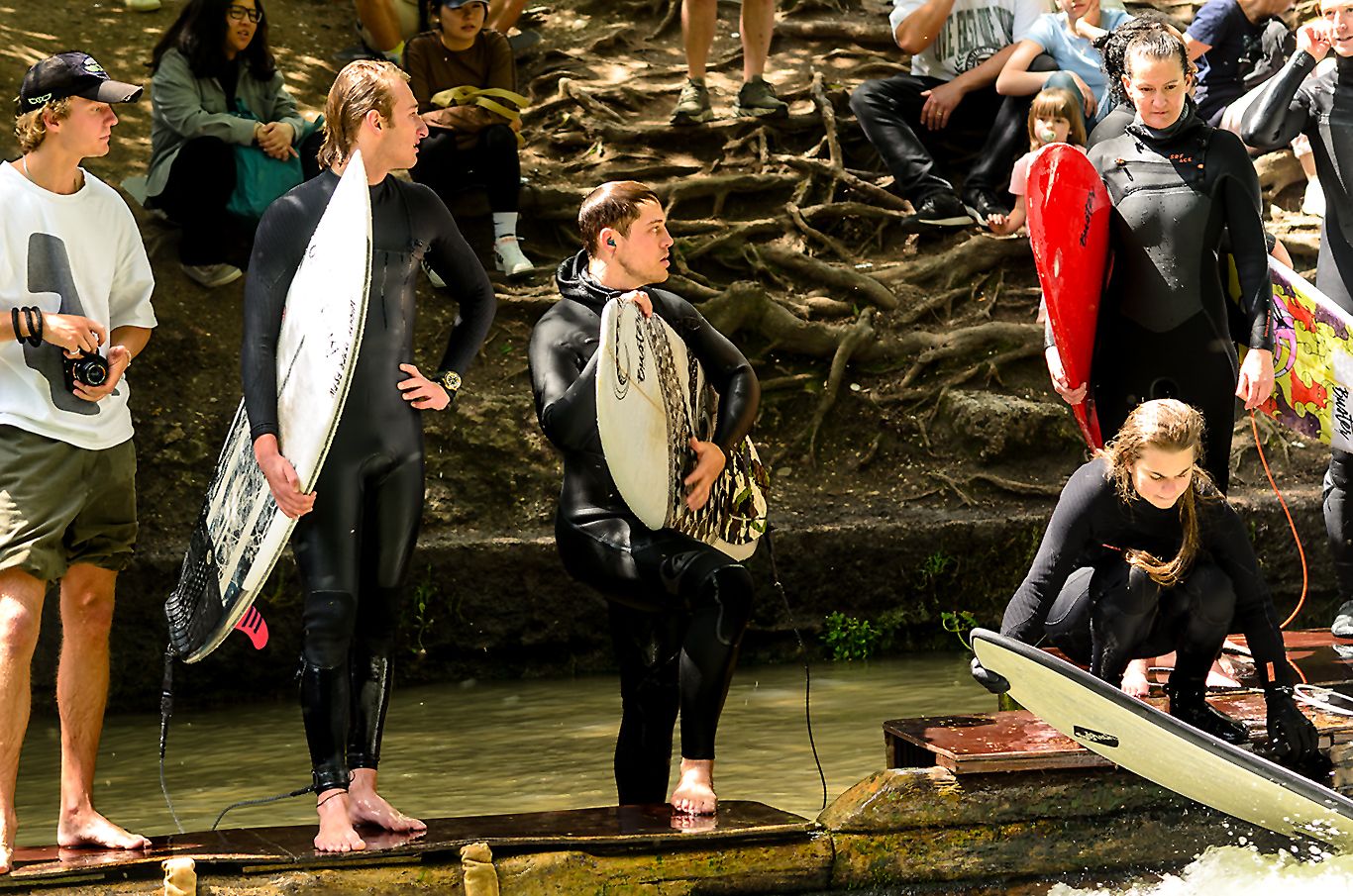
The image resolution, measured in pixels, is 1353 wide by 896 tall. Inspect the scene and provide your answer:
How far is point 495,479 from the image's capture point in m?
8.36

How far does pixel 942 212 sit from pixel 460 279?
5.87m

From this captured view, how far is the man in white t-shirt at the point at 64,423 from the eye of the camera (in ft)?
13.4

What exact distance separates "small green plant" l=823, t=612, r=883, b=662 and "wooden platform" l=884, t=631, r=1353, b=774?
117 inches

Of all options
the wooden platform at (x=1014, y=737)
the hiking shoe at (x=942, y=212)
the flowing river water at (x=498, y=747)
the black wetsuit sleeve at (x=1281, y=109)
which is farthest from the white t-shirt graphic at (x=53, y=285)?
the hiking shoe at (x=942, y=212)

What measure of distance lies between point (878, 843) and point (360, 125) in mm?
2235

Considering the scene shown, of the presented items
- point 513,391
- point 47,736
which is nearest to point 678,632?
point 47,736

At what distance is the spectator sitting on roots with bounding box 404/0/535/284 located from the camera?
29.6ft

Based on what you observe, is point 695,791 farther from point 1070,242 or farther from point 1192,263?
point 1192,263

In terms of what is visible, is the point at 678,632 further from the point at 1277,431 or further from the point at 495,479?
the point at 1277,431

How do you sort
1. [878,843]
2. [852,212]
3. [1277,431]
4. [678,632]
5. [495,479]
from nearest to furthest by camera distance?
[878,843] → [678,632] → [495,479] → [1277,431] → [852,212]

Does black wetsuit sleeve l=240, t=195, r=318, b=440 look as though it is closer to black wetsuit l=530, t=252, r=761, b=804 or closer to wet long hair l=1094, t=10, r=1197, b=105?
black wetsuit l=530, t=252, r=761, b=804

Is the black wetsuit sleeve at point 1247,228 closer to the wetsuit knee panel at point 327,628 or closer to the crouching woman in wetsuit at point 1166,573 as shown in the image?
the crouching woman in wetsuit at point 1166,573

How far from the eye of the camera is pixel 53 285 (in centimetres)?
422

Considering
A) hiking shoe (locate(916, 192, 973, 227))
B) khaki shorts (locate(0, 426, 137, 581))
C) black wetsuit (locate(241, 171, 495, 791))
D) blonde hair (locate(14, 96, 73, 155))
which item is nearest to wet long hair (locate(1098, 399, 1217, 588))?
black wetsuit (locate(241, 171, 495, 791))
